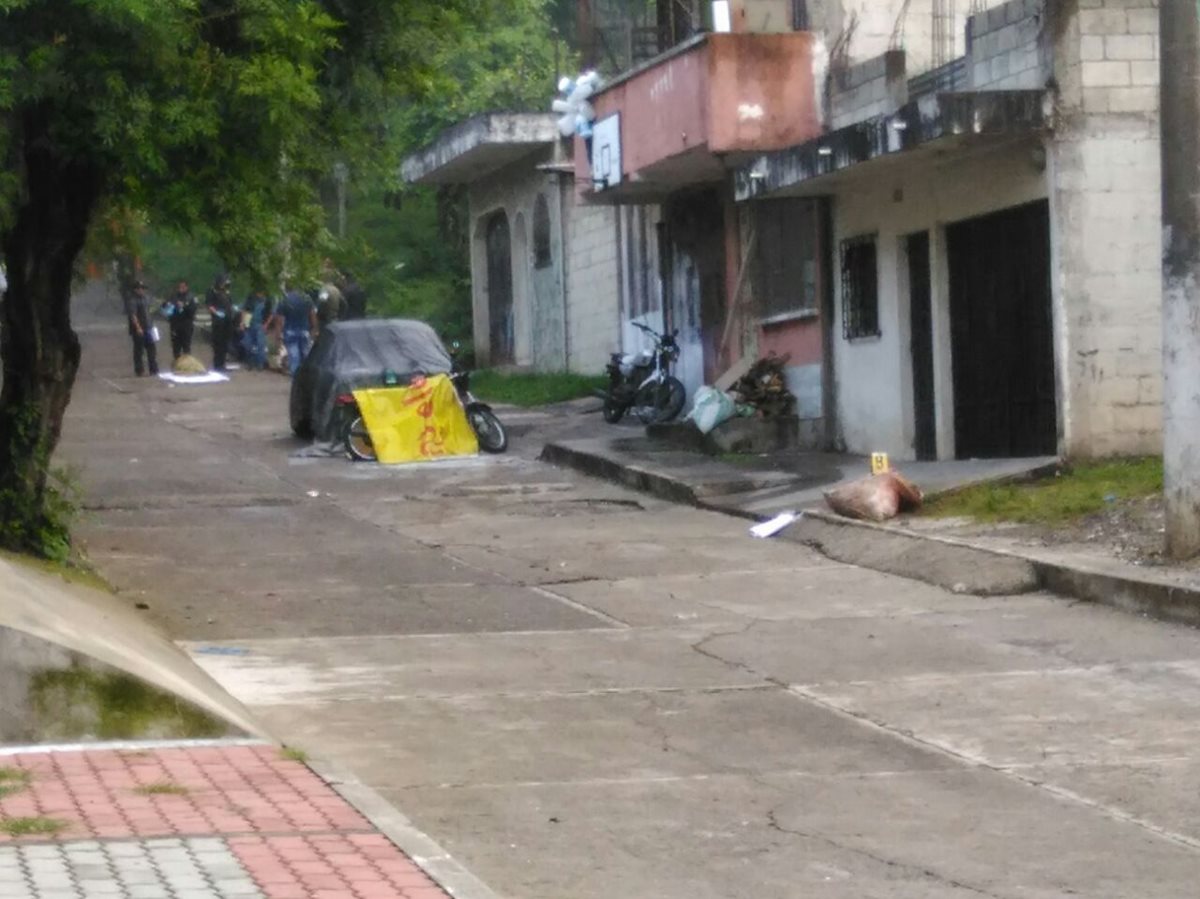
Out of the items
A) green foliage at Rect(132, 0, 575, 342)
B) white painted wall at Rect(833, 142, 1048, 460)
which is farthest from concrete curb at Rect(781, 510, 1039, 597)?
green foliage at Rect(132, 0, 575, 342)

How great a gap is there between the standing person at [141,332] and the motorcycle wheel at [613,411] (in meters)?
9.58

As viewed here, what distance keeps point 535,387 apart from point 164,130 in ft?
60.2

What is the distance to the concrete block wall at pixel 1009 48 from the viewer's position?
1659 centimetres

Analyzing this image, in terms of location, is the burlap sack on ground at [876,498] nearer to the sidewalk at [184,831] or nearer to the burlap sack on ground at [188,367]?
the sidewalk at [184,831]

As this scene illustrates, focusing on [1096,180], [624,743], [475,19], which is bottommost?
[624,743]

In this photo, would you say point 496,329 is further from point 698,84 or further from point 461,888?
point 461,888

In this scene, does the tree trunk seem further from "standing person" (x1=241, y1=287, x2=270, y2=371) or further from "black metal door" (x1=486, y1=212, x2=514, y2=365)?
"black metal door" (x1=486, y1=212, x2=514, y2=365)

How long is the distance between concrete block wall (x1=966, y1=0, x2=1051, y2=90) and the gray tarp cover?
803 cm

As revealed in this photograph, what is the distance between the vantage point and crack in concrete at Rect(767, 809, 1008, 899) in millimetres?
6535

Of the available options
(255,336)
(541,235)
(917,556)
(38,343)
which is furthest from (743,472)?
(255,336)

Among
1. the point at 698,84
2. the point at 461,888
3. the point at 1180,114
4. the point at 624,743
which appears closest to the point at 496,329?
the point at 698,84

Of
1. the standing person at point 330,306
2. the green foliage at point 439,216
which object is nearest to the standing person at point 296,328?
the standing person at point 330,306

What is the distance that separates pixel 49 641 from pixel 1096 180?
10637 mm

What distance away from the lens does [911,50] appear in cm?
2080
